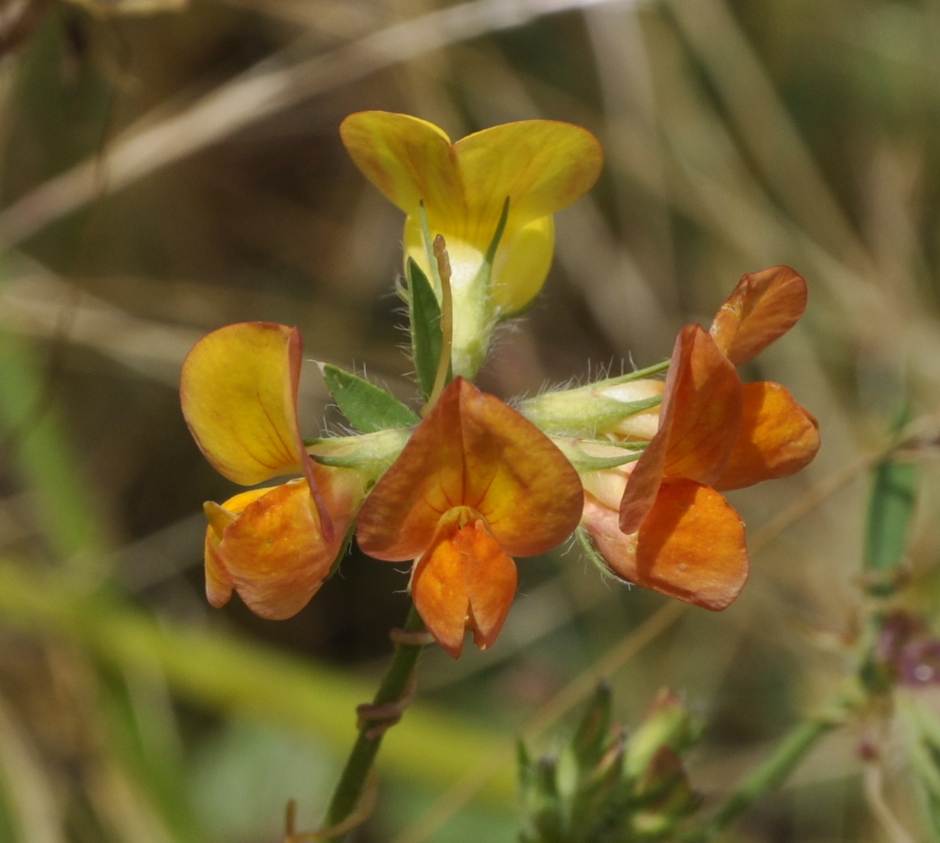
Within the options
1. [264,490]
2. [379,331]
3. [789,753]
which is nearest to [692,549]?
[264,490]

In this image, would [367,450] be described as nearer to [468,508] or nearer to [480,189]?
Result: [468,508]

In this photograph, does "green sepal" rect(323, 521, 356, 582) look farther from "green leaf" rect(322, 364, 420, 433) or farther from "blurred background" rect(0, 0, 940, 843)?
"blurred background" rect(0, 0, 940, 843)

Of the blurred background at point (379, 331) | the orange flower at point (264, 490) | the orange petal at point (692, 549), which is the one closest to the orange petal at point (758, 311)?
the orange petal at point (692, 549)

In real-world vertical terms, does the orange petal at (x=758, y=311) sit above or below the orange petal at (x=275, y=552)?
above

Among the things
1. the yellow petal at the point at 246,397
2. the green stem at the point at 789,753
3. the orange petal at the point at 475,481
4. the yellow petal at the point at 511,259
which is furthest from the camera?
the green stem at the point at 789,753

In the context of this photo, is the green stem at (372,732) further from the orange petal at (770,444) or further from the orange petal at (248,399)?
the orange petal at (770,444)
